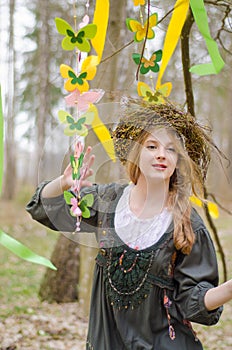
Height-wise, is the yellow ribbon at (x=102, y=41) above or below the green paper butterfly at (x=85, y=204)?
above

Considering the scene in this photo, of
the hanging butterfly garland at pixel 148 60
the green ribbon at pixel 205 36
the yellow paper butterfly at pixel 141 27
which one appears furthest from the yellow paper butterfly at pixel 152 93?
the green ribbon at pixel 205 36

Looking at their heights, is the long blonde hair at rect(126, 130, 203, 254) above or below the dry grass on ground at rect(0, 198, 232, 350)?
above

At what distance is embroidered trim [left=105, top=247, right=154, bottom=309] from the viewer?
1673 mm

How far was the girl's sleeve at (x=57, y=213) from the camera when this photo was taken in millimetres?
1718

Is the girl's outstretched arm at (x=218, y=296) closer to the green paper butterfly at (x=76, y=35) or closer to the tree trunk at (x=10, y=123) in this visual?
the green paper butterfly at (x=76, y=35)

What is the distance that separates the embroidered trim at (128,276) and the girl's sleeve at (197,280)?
4.0 inches

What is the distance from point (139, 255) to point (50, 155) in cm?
44

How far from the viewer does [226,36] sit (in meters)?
3.63

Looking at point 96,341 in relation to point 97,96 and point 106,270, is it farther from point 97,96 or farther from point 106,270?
point 97,96

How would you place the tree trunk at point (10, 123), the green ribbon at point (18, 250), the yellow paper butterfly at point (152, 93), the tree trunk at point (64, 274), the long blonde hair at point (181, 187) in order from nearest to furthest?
the green ribbon at point (18, 250)
the long blonde hair at point (181, 187)
the yellow paper butterfly at point (152, 93)
the tree trunk at point (64, 274)
the tree trunk at point (10, 123)

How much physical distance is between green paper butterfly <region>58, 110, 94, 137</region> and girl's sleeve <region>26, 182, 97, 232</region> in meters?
0.27

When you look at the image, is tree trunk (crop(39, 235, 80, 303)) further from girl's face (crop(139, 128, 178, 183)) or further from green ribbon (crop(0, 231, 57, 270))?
green ribbon (crop(0, 231, 57, 270))

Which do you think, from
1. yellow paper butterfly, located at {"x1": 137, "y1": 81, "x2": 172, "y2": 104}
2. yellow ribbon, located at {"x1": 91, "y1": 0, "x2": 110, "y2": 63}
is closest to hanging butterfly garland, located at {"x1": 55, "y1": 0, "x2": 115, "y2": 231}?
yellow ribbon, located at {"x1": 91, "y1": 0, "x2": 110, "y2": 63}

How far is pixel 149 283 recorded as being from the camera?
167cm
